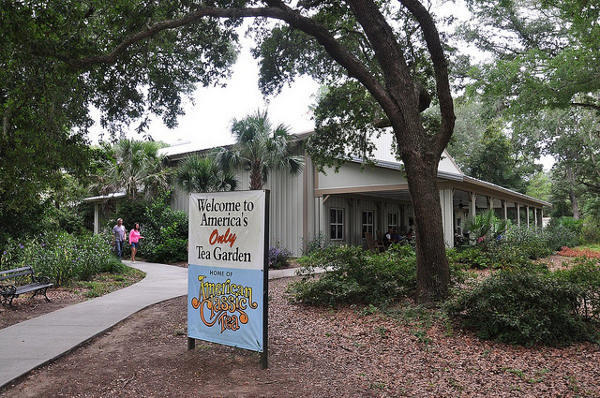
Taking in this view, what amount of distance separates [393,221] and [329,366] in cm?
2000

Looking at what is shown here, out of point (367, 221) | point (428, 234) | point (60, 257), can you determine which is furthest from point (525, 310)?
point (367, 221)

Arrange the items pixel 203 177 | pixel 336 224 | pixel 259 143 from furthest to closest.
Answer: pixel 336 224, pixel 203 177, pixel 259 143

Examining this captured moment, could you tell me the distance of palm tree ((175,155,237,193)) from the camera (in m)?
18.1

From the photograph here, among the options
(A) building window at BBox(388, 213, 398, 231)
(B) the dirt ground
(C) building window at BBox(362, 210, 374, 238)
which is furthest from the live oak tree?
(A) building window at BBox(388, 213, 398, 231)

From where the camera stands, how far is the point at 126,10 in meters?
7.82

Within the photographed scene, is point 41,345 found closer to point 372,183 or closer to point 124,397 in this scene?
point 124,397

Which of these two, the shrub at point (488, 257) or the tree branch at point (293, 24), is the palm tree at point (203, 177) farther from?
the tree branch at point (293, 24)

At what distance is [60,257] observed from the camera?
1068 cm

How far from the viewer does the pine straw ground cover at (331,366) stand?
4266mm

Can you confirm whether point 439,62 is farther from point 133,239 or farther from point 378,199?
point 378,199

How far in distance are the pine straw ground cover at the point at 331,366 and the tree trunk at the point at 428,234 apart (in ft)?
2.80

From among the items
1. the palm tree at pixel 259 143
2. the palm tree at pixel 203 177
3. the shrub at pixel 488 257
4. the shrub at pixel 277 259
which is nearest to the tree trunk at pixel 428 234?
the shrub at pixel 488 257

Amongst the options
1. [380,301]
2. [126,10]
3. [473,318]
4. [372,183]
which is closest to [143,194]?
[372,183]

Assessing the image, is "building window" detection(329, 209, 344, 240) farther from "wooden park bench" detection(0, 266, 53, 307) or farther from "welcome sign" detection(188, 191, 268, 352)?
"welcome sign" detection(188, 191, 268, 352)
